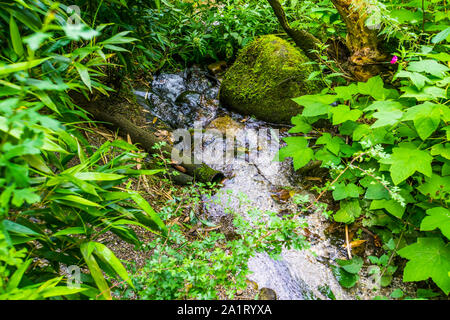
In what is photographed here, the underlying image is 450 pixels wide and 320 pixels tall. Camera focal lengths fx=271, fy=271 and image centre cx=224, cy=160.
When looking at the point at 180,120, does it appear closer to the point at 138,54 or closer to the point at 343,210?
the point at 138,54

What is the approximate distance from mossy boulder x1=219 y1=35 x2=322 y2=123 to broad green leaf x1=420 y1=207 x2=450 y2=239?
184 centimetres

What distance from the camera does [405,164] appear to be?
172 cm

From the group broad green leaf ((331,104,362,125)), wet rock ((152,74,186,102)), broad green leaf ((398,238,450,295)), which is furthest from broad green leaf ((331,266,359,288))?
wet rock ((152,74,186,102))

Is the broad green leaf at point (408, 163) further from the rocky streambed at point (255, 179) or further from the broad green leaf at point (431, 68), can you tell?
the rocky streambed at point (255, 179)

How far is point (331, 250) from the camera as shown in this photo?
205 cm

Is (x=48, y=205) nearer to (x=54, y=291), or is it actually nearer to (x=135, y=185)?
(x=54, y=291)

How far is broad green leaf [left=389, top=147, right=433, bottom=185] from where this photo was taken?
1667 millimetres

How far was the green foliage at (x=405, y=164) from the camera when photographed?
1622 millimetres

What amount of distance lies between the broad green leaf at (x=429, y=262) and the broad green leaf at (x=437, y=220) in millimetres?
132

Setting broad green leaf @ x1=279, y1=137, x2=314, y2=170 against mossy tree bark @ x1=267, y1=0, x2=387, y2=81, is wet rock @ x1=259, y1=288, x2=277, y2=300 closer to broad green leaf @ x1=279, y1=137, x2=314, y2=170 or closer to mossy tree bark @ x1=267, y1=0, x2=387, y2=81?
broad green leaf @ x1=279, y1=137, x2=314, y2=170

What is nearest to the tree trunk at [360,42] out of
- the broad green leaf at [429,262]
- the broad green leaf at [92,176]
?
the broad green leaf at [429,262]

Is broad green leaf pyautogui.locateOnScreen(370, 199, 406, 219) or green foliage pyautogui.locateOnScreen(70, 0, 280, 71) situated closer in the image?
broad green leaf pyautogui.locateOnScreen(370, 199, 406, 219)

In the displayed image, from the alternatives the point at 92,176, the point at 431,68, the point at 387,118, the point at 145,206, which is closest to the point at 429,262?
the point at 387,118

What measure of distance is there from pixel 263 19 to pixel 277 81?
5.21 feet
